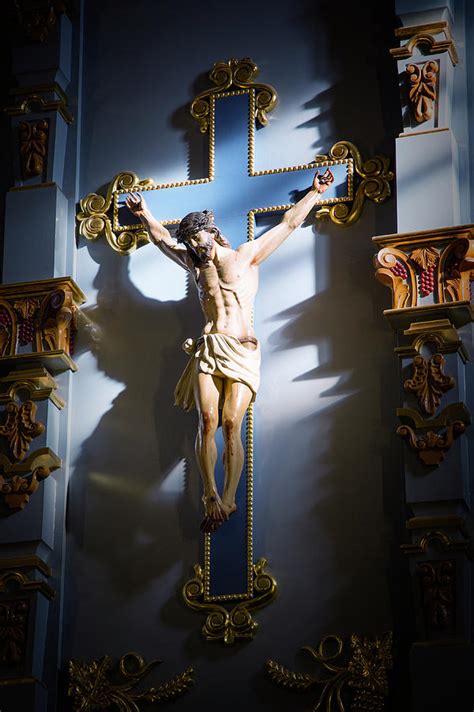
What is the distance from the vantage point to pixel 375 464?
10203mm

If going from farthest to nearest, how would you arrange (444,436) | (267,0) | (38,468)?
1. (267,0)
2. (38,468)
3. (444,436)

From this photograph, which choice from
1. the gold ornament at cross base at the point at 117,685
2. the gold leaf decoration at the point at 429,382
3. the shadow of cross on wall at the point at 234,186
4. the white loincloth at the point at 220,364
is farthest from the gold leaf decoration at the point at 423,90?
the gold ornament at cross base at the point at 117,685

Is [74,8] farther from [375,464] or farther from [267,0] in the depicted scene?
[375,464]

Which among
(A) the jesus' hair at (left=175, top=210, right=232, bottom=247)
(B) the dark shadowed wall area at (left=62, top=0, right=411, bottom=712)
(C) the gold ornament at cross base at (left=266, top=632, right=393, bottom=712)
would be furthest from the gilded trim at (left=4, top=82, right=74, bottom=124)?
(C) the gold ornament at cross base at (left=266, top=632, right=393, bottom=712)

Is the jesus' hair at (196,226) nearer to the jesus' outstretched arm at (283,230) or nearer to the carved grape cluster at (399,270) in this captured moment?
the jesus' outstretched arm at (283,230)

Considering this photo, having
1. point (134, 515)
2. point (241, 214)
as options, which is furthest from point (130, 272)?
point (134, 515)

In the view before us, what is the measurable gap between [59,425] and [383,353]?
198 cm

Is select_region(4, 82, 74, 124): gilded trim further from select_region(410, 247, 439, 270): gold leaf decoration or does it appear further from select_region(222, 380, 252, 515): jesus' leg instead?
select_region(410, 247, 439, 270): gold leaf decoration

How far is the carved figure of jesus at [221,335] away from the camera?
10180 millimetres

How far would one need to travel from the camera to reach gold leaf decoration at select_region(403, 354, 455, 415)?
32.8 ft

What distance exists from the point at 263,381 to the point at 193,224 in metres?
1.00

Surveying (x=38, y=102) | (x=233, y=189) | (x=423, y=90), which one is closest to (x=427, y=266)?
(x=423, y=90)

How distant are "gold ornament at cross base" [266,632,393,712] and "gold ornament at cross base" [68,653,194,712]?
0.57m

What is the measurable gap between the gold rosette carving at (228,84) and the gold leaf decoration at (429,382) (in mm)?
2176
